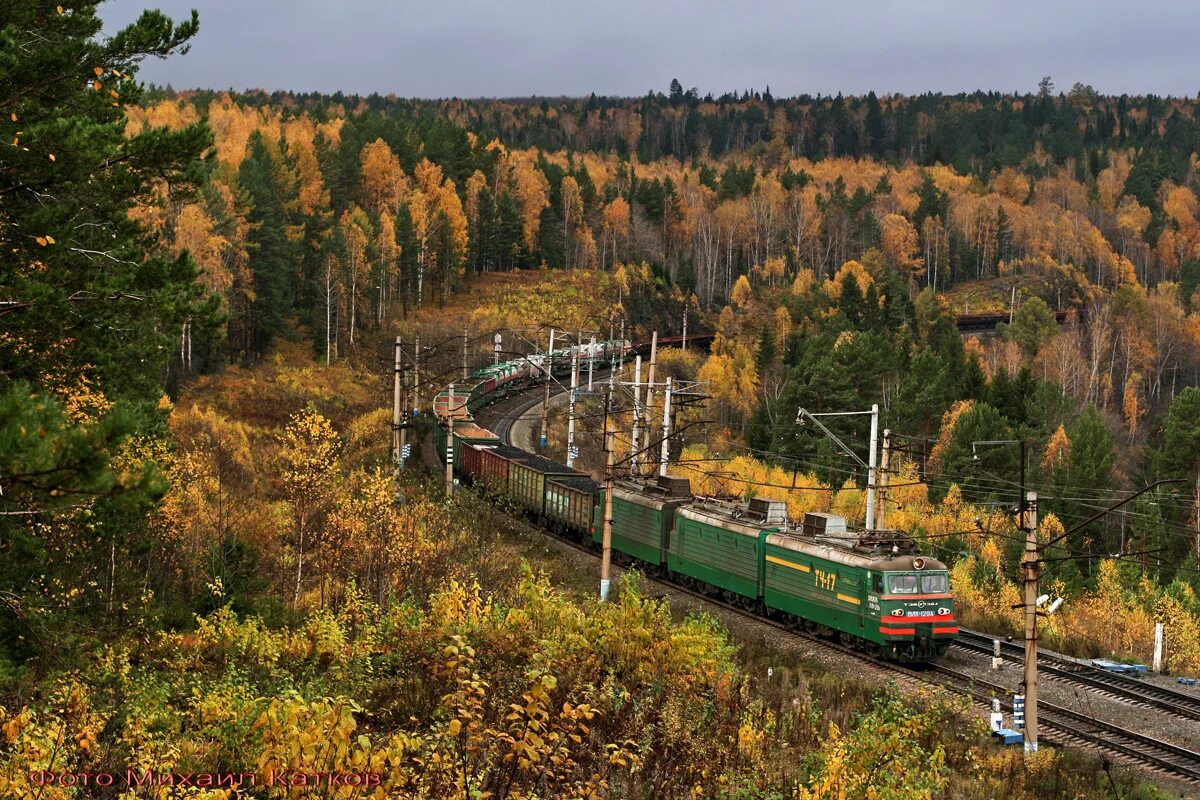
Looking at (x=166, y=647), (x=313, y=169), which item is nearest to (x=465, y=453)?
(x=166, y=647)

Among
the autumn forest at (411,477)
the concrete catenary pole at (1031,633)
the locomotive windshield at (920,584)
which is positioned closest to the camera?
the autumn forest at (411,477)

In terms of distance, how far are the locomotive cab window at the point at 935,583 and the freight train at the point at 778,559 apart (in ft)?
0.08

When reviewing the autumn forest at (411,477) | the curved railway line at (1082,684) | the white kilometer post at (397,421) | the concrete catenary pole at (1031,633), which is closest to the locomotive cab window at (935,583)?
the autumn forest at (411,477)

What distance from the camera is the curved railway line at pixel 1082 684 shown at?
20875 mm

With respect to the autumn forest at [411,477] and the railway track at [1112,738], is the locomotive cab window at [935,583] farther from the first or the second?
the railway track at [1112,738]

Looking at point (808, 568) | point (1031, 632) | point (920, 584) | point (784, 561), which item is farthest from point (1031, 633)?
point (784, 561)

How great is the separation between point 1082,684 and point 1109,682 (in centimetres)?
70

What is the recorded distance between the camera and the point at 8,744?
13.0 m

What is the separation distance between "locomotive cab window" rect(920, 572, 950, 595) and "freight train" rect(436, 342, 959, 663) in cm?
2

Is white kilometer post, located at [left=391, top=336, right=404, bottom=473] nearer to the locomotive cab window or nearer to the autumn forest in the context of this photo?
the autumn forest

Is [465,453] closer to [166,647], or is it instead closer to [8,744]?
[166,647]

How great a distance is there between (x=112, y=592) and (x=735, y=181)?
452 ft

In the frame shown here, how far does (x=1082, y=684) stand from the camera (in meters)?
26.0

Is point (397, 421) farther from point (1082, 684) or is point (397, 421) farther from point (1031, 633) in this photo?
point (1031, 633)
